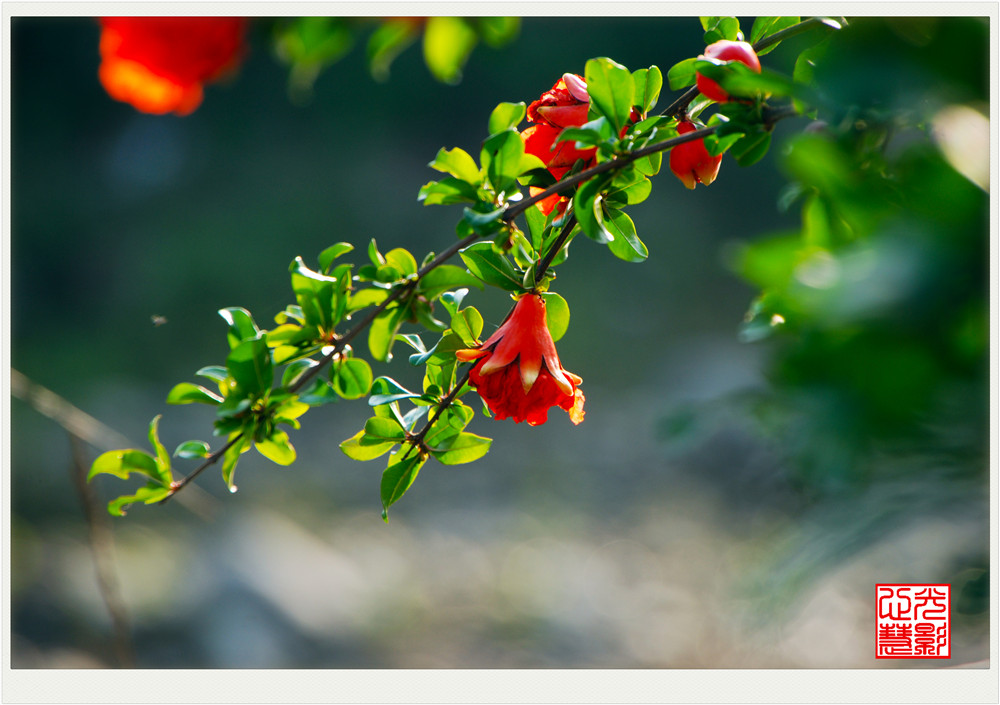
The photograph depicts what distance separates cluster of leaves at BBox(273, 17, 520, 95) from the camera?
244 mm

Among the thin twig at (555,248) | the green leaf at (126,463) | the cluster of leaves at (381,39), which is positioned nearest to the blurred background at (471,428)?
the cluster of leaves at (381,39)

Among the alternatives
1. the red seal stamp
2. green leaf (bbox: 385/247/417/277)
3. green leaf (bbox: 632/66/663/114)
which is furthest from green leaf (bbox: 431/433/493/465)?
the red seal stamp

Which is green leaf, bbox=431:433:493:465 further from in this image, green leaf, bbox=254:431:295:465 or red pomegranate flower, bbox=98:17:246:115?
red pomegranate flower, bbox=98:17:246:115

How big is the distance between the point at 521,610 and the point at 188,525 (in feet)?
2.92

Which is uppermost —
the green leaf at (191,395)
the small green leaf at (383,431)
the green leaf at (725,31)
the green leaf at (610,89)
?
the green leaf at (725,31)

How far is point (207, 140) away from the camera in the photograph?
273 cm

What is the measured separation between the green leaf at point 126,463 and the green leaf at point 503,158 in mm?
248

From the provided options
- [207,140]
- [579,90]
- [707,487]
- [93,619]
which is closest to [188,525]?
[93,619]

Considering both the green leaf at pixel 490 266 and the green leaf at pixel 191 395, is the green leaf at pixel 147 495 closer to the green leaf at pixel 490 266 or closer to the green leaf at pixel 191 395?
the green leaf at pixel 191 395

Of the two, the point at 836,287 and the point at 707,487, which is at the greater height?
the point at 707,487

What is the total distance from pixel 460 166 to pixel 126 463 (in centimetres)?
26

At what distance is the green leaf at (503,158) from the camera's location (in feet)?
1.15

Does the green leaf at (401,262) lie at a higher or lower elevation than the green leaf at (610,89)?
lower

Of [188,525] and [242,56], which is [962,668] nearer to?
[242,56]
